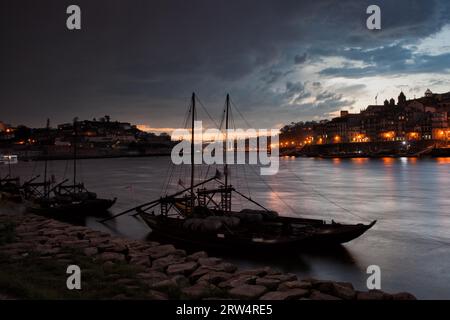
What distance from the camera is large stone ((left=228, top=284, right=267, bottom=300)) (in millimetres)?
12508

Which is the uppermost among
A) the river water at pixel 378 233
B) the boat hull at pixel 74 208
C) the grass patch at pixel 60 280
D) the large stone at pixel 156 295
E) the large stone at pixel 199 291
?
the grass patch at pixel 60 280

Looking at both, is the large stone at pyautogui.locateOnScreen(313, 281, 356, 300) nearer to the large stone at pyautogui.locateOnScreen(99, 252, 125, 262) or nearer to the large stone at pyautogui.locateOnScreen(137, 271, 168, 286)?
the large stone at pyautogui.locateOnScreen(137, 271, 168, 286)

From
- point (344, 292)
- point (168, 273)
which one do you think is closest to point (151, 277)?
point (168, 273)

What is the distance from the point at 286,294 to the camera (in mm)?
12555

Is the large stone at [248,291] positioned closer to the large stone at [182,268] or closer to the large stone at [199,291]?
the large stone at [199,291]

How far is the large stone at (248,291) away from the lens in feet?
41.0

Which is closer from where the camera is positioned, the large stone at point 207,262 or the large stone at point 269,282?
the large stone at point 269,282

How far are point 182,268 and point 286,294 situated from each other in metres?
4.64

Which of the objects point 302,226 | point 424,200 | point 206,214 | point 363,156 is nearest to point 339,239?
point 302,226

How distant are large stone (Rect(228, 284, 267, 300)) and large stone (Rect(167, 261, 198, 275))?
2.89 metres

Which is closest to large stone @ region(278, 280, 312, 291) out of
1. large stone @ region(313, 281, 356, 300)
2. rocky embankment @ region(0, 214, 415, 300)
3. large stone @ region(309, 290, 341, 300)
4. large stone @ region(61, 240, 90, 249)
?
rocky embankment @ region(0, 214, 415, 300)

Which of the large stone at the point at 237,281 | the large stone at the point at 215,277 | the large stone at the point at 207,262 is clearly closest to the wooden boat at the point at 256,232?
the large stone at the point at 207,262

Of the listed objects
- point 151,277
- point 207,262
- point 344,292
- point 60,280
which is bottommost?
point 207,262

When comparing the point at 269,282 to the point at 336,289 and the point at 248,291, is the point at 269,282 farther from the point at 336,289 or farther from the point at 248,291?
the point at 336,289
